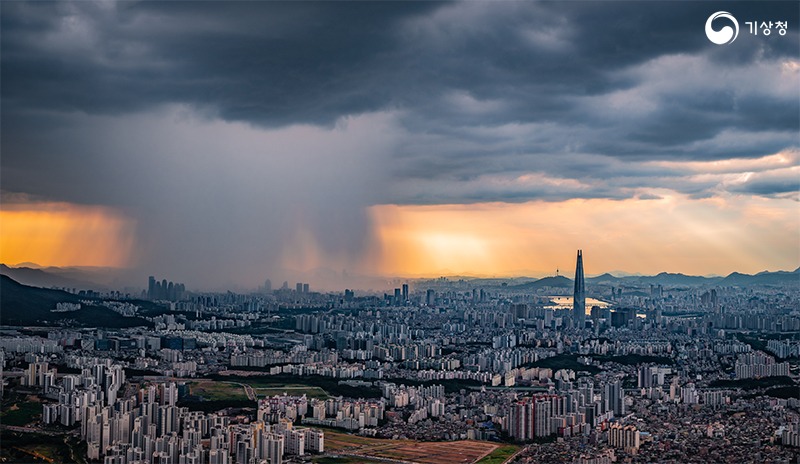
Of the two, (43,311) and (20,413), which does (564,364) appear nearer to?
(20,413)

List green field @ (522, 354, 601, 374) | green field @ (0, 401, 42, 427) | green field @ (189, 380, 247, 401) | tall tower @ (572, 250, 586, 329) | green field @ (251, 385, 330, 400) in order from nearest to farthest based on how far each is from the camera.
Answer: green field @ (0, 401, 42, 427) → green field @ (189, 380, 247, 401) → green field @ (251, 385, 330, 400) → green field @ (522, 354, 601, 374) → tall tower @ (572, 250, 586, 329)

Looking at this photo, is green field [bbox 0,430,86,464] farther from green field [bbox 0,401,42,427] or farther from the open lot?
the open lot

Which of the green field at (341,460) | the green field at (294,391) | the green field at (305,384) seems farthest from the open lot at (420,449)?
the green field at (305,384)

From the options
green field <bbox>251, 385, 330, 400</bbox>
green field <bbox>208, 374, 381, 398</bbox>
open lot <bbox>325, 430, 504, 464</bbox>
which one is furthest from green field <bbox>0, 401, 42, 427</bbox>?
open lot <bbox>325, 430, 504, 464</bbox>

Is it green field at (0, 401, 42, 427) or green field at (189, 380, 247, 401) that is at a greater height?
green field at (189, 380, 247, 401)

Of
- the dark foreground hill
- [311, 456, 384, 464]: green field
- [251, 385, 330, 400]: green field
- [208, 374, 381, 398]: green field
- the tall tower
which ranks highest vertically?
the tall tower

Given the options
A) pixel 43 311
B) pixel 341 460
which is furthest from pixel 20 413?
Answer: pixel 43 311

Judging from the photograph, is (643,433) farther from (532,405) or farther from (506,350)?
(506,350)
